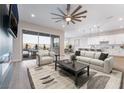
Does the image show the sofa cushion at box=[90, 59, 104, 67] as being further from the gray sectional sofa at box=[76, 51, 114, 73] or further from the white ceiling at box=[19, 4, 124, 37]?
the white ceiling at box=[19, 4, 124, 37]

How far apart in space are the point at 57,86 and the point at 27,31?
5.21 m

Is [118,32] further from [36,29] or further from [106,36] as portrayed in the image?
[36,29]

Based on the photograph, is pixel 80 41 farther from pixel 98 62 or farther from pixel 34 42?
pixel 98 62

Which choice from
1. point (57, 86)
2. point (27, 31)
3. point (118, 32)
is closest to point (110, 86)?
point (57, 86)

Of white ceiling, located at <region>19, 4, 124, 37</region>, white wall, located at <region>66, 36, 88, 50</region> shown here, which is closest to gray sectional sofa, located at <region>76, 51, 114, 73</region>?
white ceiling, located at <region>19, 4, 124, 37</region>

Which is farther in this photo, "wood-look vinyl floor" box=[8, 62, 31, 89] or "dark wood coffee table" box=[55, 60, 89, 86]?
"dark wood coffee table" box=[55, 60, 89, 86]

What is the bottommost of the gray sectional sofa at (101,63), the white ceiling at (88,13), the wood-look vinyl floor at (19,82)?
the wood-look vinyl floor at (19,82)

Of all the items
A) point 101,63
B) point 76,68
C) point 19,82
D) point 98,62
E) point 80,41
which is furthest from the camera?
point 80,41

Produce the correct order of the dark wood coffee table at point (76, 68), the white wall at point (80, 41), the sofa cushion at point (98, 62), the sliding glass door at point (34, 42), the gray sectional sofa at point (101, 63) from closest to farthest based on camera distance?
the dark wood coffee table at point (76, 68), the gray sectional sofa at point (101, 63), the sofa cushion at point (98, 62), the sliding glass door at point (34, 42), the white wall at point (80, 41)

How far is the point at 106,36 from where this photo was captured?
8.40 m

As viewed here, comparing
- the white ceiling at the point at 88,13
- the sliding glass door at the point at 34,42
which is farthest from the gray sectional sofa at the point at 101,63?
the sliding glass door at the point at 34,42

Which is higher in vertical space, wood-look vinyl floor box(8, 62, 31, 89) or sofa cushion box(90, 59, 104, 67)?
sofa cushion box(90, 59, 104, 67)

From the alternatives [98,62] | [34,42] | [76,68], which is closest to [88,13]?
[98,62]

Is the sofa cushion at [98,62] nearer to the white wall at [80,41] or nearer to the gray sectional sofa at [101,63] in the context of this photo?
the gray sectional sofa at [101,63]
